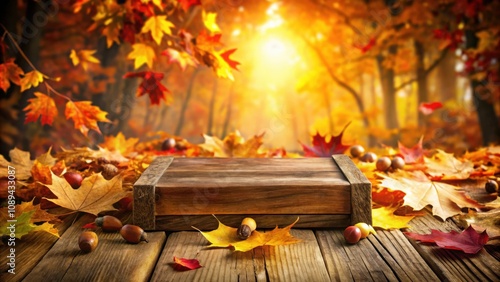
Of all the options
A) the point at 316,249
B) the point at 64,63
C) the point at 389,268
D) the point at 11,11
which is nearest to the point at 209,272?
the point at 316,249

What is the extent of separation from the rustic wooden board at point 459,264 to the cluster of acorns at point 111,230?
1.06 m

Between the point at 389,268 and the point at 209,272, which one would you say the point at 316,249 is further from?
the point at 209,272

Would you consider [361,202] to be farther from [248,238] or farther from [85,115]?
[85,115]

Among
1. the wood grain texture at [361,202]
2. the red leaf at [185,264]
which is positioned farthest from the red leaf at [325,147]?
the red leaf at [185,264]

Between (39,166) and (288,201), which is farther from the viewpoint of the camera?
(39,166)

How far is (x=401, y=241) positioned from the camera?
1.83 metres

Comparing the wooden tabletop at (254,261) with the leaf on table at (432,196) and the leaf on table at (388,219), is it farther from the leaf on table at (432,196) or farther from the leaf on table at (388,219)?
the leaf on table at (432,196)

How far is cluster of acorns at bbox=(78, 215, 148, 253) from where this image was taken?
170 cm

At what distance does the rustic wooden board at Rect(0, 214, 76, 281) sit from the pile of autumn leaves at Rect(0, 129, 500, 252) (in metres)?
0.05

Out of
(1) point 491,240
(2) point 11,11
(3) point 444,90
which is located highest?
(2) point 11,11

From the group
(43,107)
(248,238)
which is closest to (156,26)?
(43,107)

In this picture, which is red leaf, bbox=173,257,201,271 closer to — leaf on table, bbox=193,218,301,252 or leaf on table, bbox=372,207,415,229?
leaf on table, bbox=193,218,301,252

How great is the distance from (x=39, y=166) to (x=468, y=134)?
10514 mm

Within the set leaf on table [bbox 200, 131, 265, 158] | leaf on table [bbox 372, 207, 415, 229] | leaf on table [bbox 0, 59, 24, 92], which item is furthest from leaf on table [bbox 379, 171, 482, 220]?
leaf on table [bbox 0, 59, 24, 92]
